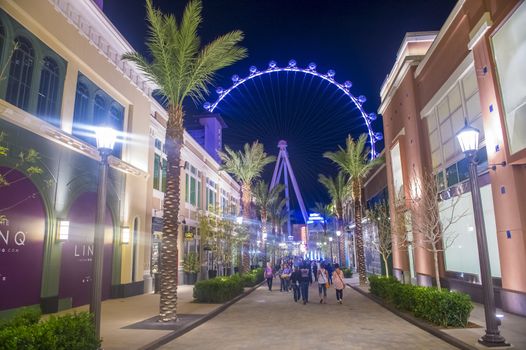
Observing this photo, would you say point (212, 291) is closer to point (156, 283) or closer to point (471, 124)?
point (156, 283)

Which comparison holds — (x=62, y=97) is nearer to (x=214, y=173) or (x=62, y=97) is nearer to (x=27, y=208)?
(x=27, y=208)

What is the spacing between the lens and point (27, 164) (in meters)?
14.8

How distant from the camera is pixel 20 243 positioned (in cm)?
1434

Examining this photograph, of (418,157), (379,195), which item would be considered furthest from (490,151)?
(379,195)

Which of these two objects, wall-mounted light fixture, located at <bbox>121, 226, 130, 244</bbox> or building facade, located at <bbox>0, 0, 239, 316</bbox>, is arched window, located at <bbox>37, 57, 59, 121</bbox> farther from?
wall-mounted light fixture, located at <bbox>121, 226, 130, 244</bbox>

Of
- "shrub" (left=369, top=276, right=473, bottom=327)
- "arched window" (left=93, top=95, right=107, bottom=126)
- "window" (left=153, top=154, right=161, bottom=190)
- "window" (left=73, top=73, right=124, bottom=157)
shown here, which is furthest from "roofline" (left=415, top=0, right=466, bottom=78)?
"window" (left=153, top=154, right=161, bottom=190)

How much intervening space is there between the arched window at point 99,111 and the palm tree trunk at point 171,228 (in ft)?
21.1

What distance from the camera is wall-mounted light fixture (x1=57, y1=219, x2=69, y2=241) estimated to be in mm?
16453

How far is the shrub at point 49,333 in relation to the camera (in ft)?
23.0

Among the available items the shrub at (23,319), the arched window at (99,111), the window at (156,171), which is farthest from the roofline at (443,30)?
the shrub at (23,319)

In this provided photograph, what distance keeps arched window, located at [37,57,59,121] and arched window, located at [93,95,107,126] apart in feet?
11.1

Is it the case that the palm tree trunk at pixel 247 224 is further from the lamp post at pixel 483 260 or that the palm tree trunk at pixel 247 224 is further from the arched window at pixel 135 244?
the lamp post at pixel 483 260

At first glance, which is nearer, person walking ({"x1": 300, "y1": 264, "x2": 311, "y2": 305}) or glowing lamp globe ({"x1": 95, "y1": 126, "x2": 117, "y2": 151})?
glowing lamp globe ({"x1": 95, "y1": 126, "x2": 117, "y2": 151})

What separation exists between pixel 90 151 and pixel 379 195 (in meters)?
29.0
